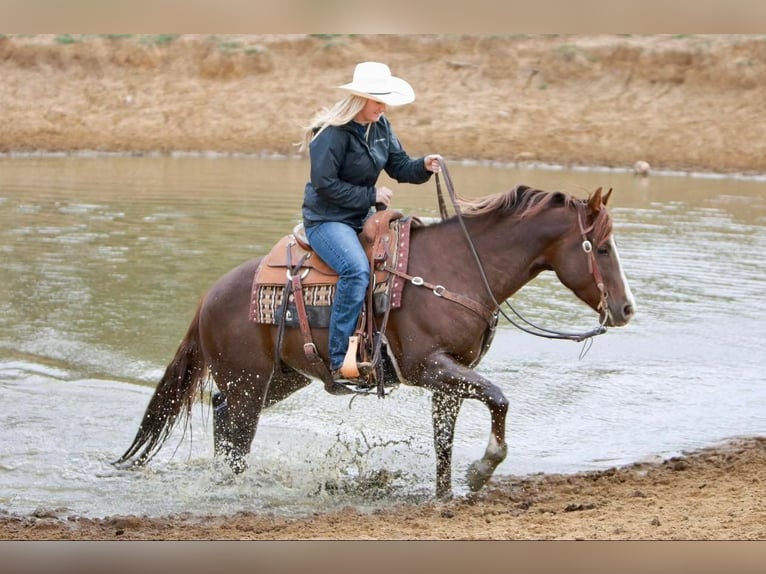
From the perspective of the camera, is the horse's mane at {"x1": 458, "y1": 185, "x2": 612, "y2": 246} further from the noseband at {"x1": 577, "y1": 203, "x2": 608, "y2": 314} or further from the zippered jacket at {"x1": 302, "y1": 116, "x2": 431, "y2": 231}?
the zippered jacket at {"x1": 302, "y1": 116, "x2": 431, "y2": 231}

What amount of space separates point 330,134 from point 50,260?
33.0 ft

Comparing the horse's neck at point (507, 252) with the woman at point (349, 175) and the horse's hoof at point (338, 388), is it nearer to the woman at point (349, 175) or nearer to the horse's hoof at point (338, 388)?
the woman at point (349, 175)

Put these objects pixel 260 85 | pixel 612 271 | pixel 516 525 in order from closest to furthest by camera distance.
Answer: pixel 516 525 < pixel 612 271 < pixel 260 85

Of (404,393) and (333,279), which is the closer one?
(333,279)

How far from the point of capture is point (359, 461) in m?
7.07

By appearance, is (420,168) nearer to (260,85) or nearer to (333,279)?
Answer: (333,279)

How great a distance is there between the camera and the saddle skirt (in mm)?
6188

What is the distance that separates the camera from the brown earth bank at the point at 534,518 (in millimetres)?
5273

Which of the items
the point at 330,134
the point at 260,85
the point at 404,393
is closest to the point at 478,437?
the point at 404,393

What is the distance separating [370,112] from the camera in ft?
19.4

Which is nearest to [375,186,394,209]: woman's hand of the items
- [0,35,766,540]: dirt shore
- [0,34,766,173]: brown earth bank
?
[0,34,766,173]: brown earth bank

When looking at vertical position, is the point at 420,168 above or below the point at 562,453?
above

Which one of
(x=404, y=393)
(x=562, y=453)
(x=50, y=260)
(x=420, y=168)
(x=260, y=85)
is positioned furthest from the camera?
(x=260, y=85)

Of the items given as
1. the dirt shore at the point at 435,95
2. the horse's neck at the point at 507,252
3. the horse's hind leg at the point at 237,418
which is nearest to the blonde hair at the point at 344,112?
the horse's neck at the point at 507,252
